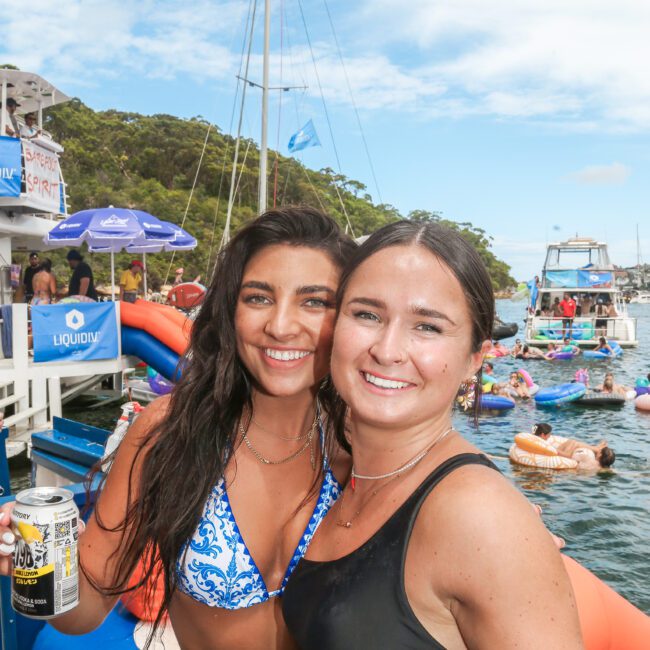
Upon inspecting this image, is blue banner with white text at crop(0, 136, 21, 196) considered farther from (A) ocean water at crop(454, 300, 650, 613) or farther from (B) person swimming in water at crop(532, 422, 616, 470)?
(B) person swimming in water at crop(532, 422, 616, 470)

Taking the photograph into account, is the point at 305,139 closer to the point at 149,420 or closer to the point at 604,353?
the point at 604,353

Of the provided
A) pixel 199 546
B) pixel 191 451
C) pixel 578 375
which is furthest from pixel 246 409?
pixel 578 375

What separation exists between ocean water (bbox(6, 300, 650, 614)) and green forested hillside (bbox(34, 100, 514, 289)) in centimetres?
2468

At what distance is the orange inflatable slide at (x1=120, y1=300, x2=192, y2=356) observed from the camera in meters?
10.0

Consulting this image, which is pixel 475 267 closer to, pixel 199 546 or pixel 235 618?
pixel 199 546

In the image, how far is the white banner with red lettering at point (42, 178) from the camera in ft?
42.3

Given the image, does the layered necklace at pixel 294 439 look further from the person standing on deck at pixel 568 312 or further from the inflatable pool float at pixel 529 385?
the person standing on deck at pixel 568 312

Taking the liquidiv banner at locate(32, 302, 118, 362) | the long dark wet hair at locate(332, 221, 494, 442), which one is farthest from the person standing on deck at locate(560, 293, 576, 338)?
the long dark wet hair at locate(332, 221, 494, 442)

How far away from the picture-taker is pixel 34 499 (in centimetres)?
181

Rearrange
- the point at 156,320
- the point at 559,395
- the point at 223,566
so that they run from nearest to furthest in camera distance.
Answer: the point at 223,566, the point at 156,320, the point at 559,395

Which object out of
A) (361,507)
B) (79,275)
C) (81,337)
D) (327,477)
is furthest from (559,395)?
(361,507)

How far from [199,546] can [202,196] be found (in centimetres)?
4958

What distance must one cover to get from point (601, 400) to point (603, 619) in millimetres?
16490

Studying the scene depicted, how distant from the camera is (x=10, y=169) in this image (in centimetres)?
1229
